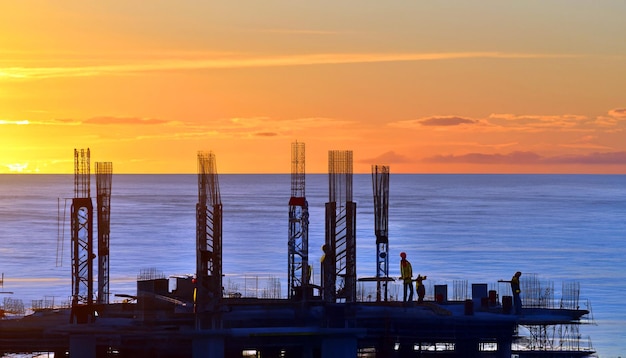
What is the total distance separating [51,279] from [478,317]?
54.2 m

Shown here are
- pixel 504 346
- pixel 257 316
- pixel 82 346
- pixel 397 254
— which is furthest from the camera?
pixel 397 254

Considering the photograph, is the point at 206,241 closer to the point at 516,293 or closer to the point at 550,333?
the point at 516,293

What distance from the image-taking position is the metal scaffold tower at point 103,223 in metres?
58.9

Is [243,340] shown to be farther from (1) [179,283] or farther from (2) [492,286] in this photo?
(2) [492,286]

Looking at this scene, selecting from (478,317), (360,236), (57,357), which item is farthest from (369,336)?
(360,236)

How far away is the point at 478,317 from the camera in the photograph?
56.8 metres

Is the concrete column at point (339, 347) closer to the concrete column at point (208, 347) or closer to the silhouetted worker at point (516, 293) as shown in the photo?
the concrete column at point (208, 347)

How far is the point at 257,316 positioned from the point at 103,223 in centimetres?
838

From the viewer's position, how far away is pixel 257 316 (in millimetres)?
55531

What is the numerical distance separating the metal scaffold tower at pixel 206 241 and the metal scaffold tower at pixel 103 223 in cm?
472

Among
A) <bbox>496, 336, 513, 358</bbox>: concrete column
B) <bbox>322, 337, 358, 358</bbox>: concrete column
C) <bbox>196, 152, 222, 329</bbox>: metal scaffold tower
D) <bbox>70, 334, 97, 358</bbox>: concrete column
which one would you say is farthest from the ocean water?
<bbox>70, 334, 97, 358</bbox>: concrete column

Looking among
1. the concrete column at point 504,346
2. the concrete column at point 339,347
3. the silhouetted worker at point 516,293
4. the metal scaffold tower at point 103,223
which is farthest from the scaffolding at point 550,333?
the metal scaffold tower at point 103,223

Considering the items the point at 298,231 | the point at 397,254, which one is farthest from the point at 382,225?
the point at 397,254

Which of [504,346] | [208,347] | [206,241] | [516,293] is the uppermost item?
[206,241]
